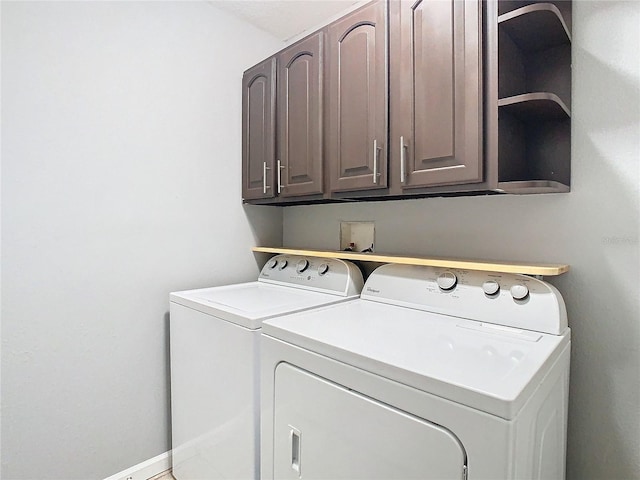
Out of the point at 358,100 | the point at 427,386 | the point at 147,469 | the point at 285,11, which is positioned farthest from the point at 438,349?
the point at 285,11

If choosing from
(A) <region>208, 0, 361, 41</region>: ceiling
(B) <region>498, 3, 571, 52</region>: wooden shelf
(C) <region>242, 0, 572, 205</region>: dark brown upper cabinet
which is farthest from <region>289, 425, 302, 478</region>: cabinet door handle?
(A) <region>208, 0, 361, 41</region>: ceiling

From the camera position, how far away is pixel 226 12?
2.03 m

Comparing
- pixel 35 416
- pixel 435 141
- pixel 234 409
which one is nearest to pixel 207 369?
pixel 234 409

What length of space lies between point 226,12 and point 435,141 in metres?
1.50

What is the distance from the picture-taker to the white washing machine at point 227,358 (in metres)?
1.28

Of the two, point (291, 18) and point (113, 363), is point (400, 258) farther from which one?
point (291, 18)

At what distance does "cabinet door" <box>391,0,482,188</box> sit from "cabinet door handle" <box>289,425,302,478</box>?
942 mm

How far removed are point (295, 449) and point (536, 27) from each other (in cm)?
158

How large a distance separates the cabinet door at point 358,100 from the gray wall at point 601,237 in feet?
1.98

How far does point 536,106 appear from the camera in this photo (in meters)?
1.19

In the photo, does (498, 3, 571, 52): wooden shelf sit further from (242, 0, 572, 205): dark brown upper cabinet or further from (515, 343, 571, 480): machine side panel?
(515, 343, 571, 480): machine side panel

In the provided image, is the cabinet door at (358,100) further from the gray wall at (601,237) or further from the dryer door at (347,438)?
the dryer door at (347,438)

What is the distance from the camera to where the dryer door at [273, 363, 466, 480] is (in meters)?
0.81

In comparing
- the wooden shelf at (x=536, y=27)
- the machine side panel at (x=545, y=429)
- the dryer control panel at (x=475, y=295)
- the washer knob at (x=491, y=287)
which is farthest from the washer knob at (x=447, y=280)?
the wooden shelf at (x=536, y=27)
